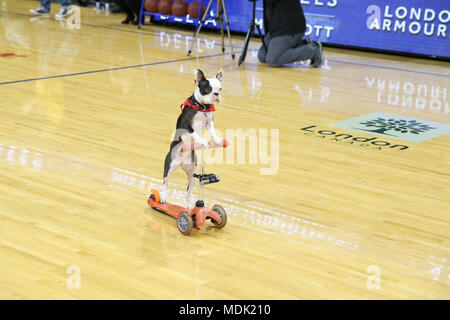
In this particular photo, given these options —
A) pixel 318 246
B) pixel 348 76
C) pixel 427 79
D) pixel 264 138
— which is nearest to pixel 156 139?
pixel 264 138

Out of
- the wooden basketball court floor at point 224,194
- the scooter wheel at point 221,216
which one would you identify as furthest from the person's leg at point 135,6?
the scooter wheel at point 221,216

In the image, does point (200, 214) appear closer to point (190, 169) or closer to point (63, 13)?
point (190, 169)

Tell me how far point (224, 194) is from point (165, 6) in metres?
7.97

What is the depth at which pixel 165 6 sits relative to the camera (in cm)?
1143

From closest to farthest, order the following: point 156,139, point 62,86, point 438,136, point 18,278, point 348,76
Answer: point 18,278, point 156,139, point 438,136, point 62,86, point 348,76

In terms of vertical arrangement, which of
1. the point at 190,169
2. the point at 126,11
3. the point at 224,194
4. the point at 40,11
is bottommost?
the point at 224,194

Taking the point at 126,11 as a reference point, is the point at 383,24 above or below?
above

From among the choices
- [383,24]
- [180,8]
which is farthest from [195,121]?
[180,8]

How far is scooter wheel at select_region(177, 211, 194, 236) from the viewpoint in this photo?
332 centimetres

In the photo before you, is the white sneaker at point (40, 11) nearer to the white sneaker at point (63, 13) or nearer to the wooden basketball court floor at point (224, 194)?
the white sneaker at point (63, 13)

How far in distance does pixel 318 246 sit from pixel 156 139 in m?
2.08

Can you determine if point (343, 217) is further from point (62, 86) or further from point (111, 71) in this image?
point (111, 71)

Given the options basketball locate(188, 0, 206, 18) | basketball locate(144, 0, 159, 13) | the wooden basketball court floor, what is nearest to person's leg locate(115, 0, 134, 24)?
basketball locate(144, 0, 159, 13)

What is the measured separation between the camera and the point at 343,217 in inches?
147
